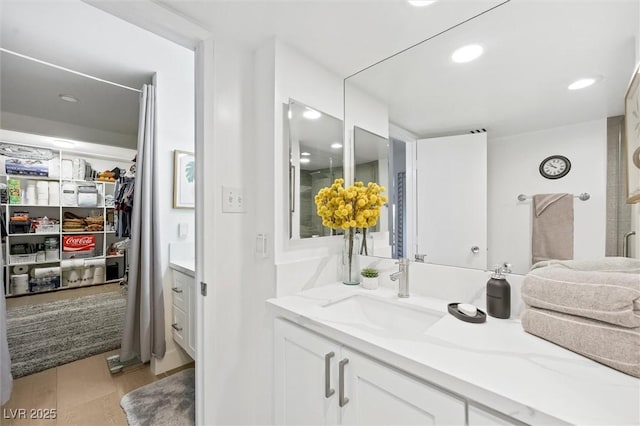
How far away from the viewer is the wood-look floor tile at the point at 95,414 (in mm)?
1538

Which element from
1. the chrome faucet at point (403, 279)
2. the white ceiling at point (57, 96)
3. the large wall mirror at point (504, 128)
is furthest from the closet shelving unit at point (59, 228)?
the chrome faucet at point (403, 279)

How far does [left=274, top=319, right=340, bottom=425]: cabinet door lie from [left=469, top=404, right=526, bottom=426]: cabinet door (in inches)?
16.3

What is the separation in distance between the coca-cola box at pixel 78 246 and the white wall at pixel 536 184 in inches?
217

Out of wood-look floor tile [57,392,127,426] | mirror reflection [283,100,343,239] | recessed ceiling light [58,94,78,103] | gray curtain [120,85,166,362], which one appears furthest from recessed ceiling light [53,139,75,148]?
mirror reflection [283,100,343,239]

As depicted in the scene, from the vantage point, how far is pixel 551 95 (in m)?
1.01

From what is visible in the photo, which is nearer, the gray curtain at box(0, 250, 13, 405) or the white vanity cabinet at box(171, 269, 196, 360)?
the gray curtain at box(0, 250, 13, 405)

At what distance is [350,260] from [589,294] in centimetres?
95

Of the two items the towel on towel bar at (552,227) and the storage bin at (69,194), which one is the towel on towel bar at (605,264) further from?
the storage bin at (69,194)

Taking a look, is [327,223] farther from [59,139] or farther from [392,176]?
[59,139]

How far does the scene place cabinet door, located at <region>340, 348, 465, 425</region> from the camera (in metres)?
0.67

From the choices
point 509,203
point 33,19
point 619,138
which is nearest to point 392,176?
point 509,203

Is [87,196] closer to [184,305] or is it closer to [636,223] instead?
[184,305]

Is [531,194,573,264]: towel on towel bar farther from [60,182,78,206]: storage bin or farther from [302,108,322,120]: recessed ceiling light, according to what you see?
[60,182,78,206]: storage bin

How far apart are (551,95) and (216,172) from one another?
1452 millimetres
